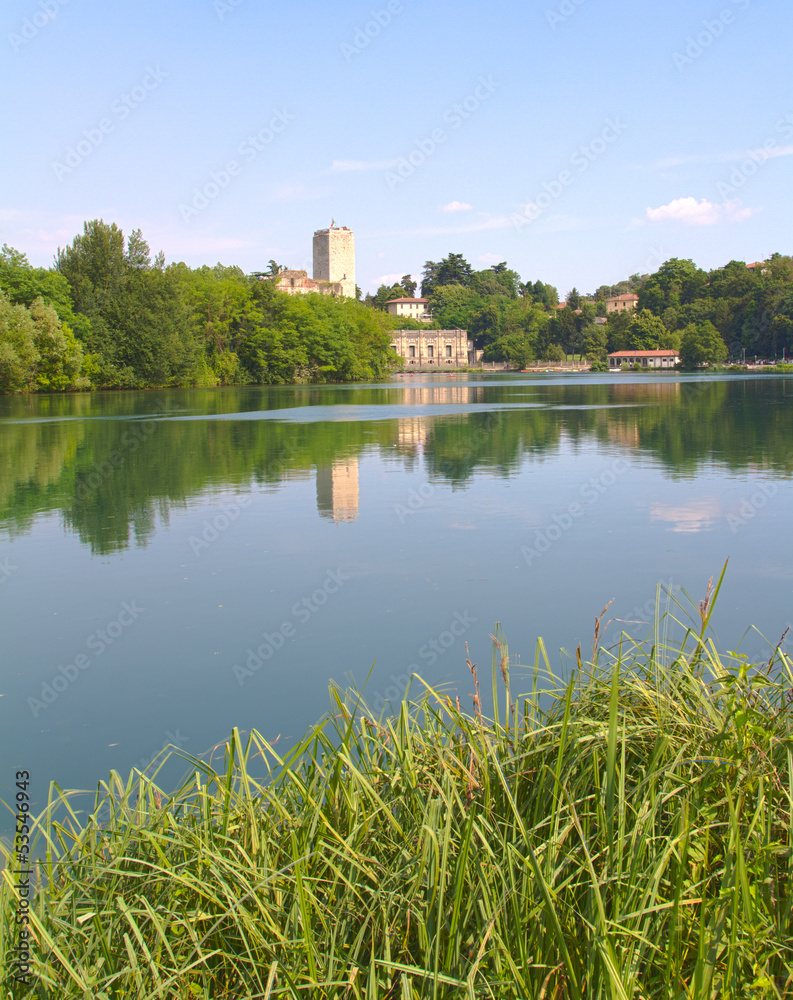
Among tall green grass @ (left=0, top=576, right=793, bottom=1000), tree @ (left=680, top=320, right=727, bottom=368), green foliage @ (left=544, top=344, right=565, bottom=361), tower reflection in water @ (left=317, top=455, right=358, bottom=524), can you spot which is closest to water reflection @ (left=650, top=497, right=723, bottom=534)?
tower reflection in water @ (left=317, top=455, right=358, bottom=524)

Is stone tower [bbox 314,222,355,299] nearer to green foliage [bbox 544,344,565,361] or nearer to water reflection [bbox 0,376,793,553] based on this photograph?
green foliage [bbox 544,344,565,361]

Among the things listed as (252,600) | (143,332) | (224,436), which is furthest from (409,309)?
(252,600)

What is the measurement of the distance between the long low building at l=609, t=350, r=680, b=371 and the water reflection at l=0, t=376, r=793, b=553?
258ft

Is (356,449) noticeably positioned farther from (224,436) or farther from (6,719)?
(6,719)

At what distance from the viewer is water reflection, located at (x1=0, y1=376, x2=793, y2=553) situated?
12.0 metres

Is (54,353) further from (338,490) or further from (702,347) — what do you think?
(702,347)

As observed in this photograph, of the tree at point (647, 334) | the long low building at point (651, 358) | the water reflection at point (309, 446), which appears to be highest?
the tree at point (647, 334)

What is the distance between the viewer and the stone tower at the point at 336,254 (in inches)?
4552

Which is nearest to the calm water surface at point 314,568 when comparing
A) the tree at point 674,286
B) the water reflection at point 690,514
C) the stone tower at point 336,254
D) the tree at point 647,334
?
the water reflection at point 690,514

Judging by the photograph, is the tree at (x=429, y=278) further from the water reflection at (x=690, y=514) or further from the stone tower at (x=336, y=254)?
the water reflection at (x=690, y=514)

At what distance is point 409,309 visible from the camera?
148 metres

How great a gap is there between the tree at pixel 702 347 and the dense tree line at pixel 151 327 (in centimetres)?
4292

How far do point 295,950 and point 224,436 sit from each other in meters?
20.0

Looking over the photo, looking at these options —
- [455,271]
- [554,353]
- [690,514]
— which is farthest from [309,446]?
[455,271]
